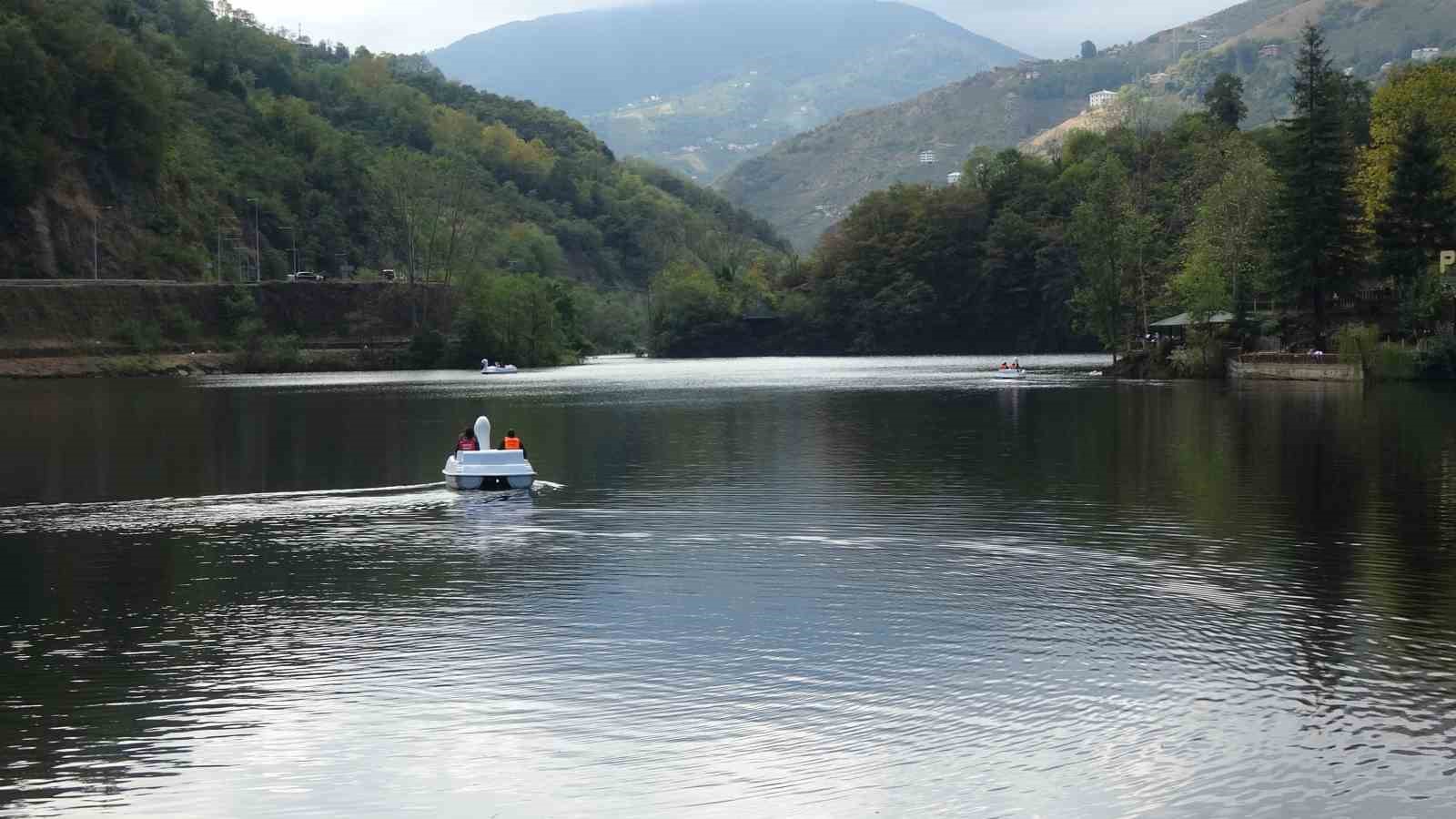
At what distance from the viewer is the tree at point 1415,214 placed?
89312 millimetres

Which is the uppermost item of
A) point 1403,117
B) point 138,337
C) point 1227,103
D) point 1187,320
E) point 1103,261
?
point 1227,103

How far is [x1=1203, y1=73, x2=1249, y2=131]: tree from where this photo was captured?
18412 centimetres

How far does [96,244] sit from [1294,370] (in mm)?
125070

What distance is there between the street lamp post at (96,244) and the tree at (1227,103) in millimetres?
130926

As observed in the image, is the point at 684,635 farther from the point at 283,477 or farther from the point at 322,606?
the point at 283,477

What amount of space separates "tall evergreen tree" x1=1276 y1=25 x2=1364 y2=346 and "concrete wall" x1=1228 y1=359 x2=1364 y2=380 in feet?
13.6

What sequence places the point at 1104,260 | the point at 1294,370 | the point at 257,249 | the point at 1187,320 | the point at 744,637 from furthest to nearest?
the point at 257,249 → the point at 1104,260 → the point at 1187,320 → the point at 1294,370 → the point at 744,637

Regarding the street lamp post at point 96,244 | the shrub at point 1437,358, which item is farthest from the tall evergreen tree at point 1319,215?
the street lamp post at point 96,244

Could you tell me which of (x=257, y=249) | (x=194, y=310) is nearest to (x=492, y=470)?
(x=194, y=310)

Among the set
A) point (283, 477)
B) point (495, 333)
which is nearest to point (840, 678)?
point (283, 477)

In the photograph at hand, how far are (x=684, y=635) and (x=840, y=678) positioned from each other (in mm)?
3214

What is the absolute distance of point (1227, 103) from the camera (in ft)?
602

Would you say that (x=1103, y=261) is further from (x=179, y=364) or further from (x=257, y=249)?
(x=257, y=249)

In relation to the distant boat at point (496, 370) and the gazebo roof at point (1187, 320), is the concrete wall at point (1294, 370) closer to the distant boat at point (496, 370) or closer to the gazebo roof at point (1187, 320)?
the gazebo roof at point (1187, 320)
